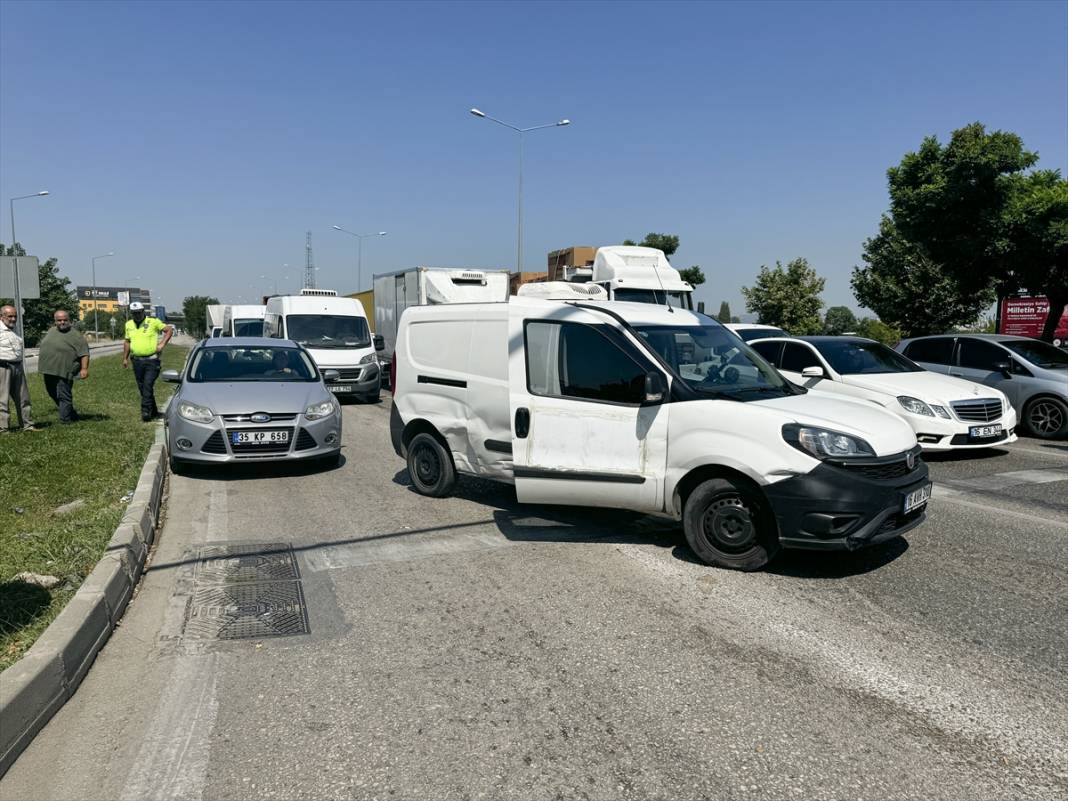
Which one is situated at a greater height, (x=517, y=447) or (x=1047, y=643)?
(x=517, y=447)

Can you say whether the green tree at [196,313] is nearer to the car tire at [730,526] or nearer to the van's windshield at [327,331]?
the van's windshield at [327,331]

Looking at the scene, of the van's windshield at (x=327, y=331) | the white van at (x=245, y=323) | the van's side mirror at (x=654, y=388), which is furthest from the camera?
the white van at (x=245, y=323)

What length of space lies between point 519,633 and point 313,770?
152 cm

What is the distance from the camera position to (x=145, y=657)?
161 inches

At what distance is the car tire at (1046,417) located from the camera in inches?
458

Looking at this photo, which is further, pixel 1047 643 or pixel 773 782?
pixel 1047 643

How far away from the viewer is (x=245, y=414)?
8.47 meters

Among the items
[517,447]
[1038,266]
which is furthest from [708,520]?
[1038,266]

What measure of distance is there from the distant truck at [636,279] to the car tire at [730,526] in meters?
11.2

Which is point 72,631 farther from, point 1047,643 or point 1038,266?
point 1038,266

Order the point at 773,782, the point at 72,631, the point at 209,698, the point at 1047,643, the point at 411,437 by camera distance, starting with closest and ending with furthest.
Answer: the point at 773,782 < the point at 209,698 < the point at 72,631 < the point at 1047,643 < the point at 411,437

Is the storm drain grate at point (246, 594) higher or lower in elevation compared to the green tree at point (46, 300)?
lower

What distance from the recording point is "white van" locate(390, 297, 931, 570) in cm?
503

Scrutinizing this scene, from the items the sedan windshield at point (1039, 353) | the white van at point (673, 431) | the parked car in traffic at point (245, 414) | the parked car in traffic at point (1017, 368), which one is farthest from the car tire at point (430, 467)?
the sedan windshield at point (1039, 353)
